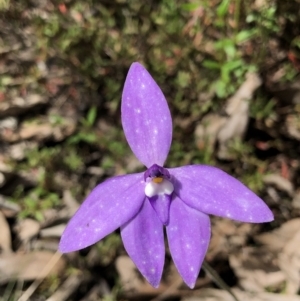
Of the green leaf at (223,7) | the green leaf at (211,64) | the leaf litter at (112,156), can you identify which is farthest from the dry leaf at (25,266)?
the green leaf at (223,7)

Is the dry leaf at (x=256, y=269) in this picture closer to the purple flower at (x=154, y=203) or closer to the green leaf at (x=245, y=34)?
the green leaf at (x=245, y=34)

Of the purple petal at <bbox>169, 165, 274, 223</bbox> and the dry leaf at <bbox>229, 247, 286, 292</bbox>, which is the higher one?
the purple petal at <bbox>169, 165, 274, 223</bbox>

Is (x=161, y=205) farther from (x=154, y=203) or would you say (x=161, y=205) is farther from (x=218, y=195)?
(x=218, y=195)

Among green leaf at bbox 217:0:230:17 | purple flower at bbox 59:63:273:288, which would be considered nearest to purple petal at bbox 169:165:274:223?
purple flower at bbox 59:63:273:288

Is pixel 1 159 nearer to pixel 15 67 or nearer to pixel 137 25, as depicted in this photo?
pixel 15 67

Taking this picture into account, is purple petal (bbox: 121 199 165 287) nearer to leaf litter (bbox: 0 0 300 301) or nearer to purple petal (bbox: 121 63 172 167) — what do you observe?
purple petal (bbox: 121 63 172 167)

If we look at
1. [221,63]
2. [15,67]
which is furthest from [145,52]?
[15,67]
